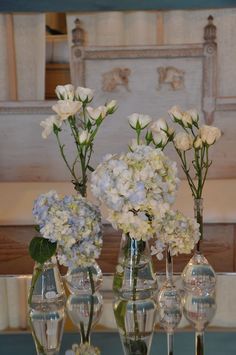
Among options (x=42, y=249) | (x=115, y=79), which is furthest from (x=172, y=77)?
(x=42, y=249)

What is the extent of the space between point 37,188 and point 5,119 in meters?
0.34

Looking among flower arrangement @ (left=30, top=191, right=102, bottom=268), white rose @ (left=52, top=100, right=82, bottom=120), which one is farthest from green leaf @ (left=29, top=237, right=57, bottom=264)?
white rose @ (left=52, top=100, right=82, bottom=120)

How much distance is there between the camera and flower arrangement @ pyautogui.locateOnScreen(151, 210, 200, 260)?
36.9 inches

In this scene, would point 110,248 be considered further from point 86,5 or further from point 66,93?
point 66,93

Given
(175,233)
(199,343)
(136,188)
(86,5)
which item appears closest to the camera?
(136,188)

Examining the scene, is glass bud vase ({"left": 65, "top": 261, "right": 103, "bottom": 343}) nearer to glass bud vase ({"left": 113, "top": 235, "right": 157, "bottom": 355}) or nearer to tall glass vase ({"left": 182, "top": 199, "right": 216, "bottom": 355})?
glass bud vase ({"left": 113, "top": 235, "right": 157, "bottom": 355})

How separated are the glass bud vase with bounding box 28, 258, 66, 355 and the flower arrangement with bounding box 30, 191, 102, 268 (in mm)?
73

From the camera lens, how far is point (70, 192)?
84.7 inches

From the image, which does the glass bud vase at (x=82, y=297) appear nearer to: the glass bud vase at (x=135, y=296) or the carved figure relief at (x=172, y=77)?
the glass bud vase at (x=135, y=296)

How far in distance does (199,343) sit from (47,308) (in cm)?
35

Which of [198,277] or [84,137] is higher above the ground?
[84,137]

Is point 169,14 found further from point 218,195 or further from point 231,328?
point 231,328

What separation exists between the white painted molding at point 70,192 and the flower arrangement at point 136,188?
1.05 meters

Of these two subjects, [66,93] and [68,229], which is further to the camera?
[66,93]
